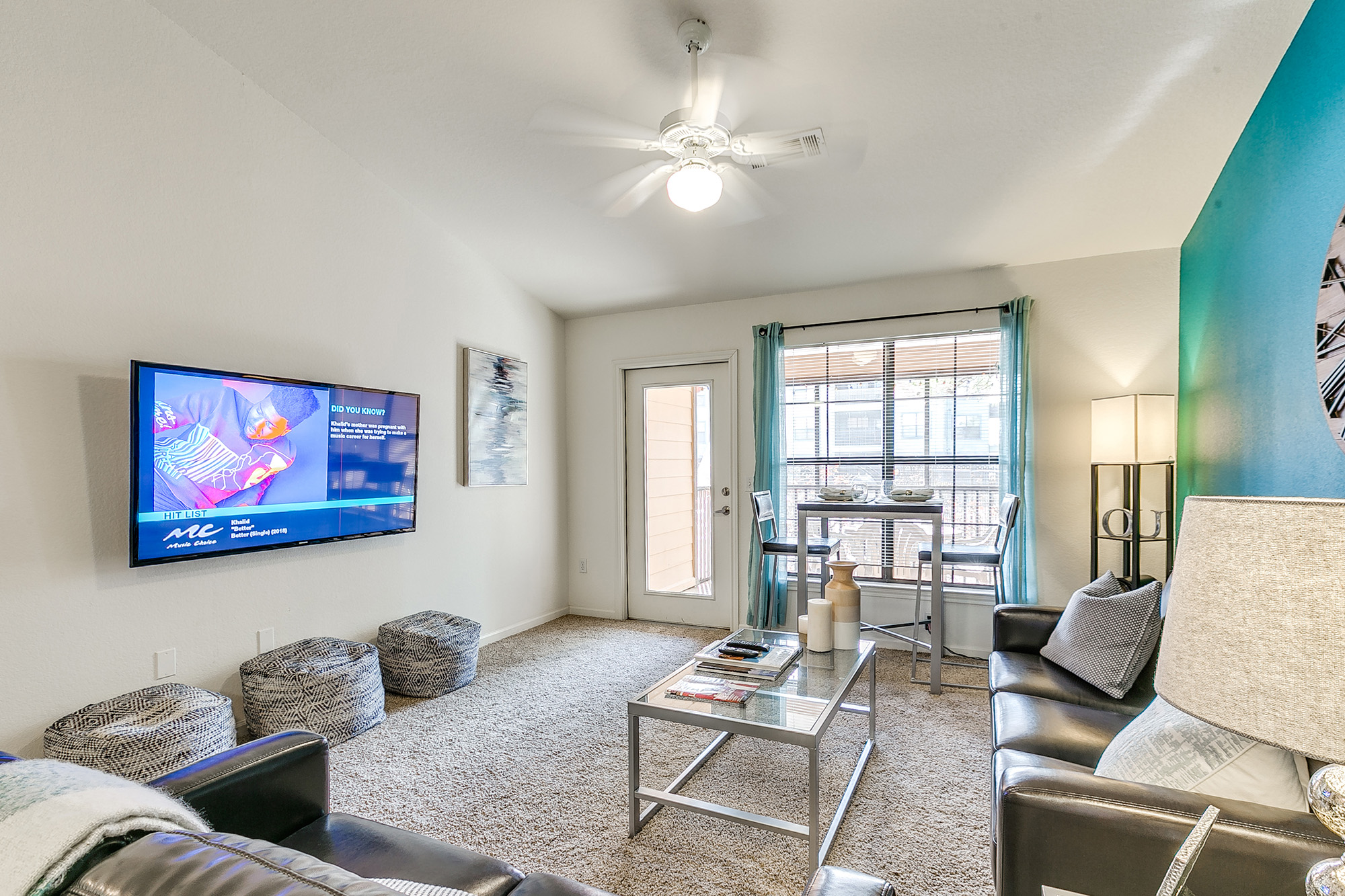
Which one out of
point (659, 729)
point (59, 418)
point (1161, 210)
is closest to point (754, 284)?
point (1161, 210)

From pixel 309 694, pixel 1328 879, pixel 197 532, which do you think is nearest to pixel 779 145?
pixel 1328 879

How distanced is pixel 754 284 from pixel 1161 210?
2241 millimetres

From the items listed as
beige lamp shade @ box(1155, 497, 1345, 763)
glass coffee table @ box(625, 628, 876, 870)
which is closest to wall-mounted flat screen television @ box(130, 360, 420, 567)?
glass coffee table @ box(625, 628, 876, 870)

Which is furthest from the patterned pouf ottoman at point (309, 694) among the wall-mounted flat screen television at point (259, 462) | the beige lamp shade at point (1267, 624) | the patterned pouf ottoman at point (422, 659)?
the beige lamp shade at point (1267, 624)

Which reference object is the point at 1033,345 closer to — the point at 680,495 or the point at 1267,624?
the point at 680,495

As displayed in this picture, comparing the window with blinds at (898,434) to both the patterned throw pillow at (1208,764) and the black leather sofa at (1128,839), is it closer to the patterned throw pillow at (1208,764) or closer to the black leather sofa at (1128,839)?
the patterned throw pillow at (1208,764)

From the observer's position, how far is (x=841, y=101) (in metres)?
2.71

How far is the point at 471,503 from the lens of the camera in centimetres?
433

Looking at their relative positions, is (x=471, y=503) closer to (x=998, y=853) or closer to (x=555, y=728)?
(x=555, y=728)

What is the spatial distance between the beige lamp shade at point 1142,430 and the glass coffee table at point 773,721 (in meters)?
1.99

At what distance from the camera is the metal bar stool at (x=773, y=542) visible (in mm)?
3984

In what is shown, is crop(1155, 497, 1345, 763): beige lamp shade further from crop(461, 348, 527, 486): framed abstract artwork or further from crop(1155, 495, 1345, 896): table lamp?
crop(461, 348, 527, 486): framed abstract artwork

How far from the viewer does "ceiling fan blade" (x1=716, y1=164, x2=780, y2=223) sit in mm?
3309

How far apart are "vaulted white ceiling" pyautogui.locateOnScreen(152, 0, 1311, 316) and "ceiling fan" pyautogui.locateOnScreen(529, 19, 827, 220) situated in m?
0.07
